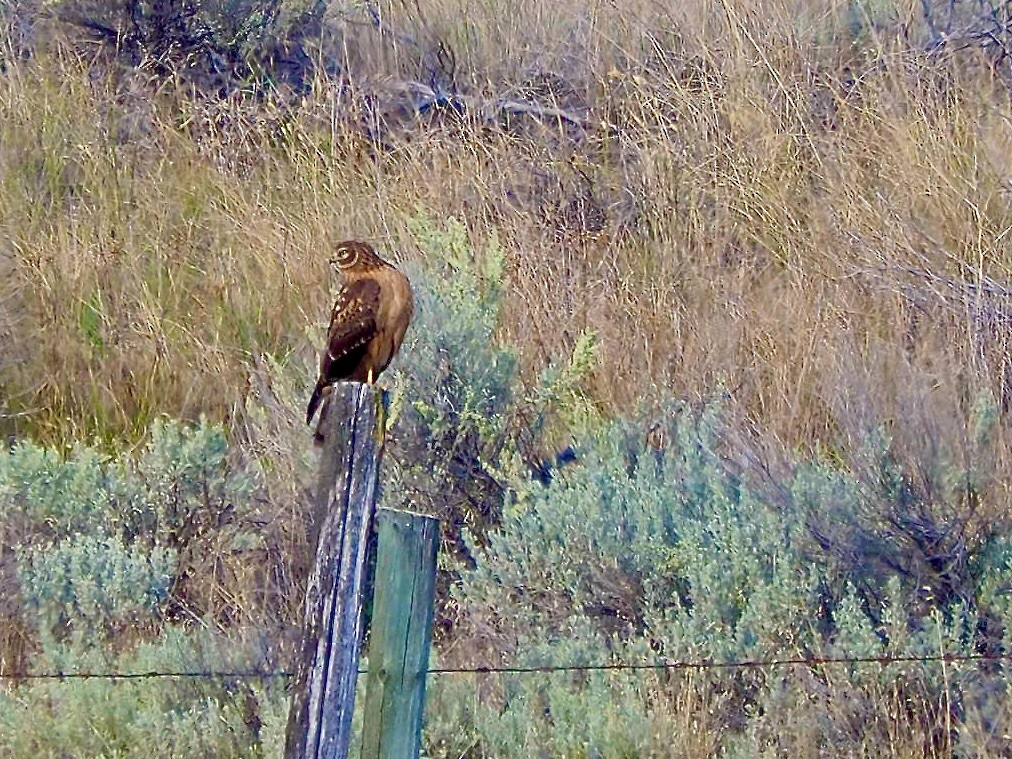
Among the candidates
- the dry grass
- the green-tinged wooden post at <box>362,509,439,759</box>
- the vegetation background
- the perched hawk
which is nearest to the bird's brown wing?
the perched hawk

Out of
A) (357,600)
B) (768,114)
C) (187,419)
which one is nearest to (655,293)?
(768,114)

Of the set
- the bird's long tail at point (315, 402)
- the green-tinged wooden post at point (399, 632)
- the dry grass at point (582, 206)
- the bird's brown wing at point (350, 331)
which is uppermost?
the dry grass at point (582, 206)

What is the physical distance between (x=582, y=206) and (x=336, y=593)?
16.2 feet

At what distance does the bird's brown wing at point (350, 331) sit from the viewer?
421 cm

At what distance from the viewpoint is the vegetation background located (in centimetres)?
438

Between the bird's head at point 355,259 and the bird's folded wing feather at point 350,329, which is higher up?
the bird's head at point 355,259

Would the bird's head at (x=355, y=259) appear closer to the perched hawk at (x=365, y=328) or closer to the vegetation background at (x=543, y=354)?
the perched hawk at (x=365, y=328)

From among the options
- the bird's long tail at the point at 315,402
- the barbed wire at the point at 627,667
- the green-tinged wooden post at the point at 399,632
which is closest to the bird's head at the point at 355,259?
the bird's long tail at the point at 315,402

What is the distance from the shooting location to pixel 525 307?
21.6ft

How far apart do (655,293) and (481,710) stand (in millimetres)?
2781

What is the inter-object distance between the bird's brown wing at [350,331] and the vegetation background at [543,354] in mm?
909

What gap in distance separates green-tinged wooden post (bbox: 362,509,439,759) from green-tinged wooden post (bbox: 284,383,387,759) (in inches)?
5.3

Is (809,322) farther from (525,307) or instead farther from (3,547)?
(3,547)

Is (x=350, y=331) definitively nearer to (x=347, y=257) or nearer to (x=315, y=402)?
(x=315, y=402)
